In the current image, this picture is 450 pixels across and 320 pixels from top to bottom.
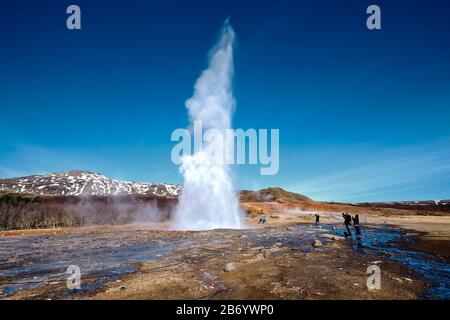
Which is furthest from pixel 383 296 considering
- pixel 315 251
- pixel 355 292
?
pixel 315 251

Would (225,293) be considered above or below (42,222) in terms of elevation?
above

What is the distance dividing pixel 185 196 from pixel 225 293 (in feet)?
120

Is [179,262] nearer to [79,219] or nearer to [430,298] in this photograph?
[430,298]

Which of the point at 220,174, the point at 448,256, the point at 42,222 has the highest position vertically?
the point at 220,174

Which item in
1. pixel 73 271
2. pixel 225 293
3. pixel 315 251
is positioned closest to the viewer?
pixel 225 293
